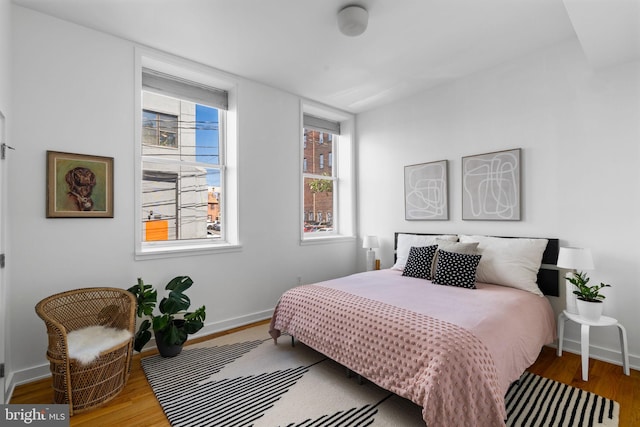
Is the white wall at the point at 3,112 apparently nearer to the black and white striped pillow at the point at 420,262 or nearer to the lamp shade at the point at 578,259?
the black and white striped pillow at the point at 420,262

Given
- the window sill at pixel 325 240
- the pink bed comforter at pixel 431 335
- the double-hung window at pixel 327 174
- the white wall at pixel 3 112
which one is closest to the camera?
the pink bed comforter at pixel 431 335

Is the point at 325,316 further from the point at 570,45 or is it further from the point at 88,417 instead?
the point at 570,45

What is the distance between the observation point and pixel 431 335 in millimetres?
1756

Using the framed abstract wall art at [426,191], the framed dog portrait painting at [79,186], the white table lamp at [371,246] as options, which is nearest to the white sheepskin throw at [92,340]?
the framed dog portrait painting at [79,186]

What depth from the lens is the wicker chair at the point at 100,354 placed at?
6.27 ft

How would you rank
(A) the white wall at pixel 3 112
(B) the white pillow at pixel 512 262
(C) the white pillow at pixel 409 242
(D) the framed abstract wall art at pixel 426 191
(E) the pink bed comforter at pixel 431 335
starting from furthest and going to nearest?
(D) the framed abstract wall art at pixel 426 191
(C) the white pillow at pixel 409 242
(B) the white pillow at pixel 512 262
(A) the white wall at pixel 3 112
(E) the pink bed comforter at pixel 431 335

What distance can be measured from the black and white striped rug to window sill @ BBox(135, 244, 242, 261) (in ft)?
2.91

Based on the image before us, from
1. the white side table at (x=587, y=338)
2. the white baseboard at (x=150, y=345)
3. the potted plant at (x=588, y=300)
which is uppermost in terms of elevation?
the potted plant at (x=588, y=300)

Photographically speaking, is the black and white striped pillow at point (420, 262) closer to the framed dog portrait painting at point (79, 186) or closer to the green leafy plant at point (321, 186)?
the green leafy plant at point (321, 186)

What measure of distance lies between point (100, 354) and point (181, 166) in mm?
1937

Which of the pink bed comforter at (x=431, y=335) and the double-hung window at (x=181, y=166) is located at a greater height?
the double-hung window at (x=181, y=166)

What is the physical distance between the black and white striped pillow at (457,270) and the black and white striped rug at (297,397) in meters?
0.80

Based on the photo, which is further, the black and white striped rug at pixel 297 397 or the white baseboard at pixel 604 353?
the white baseboard at pixel 604 353

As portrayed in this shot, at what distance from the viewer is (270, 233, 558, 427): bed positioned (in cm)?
158
